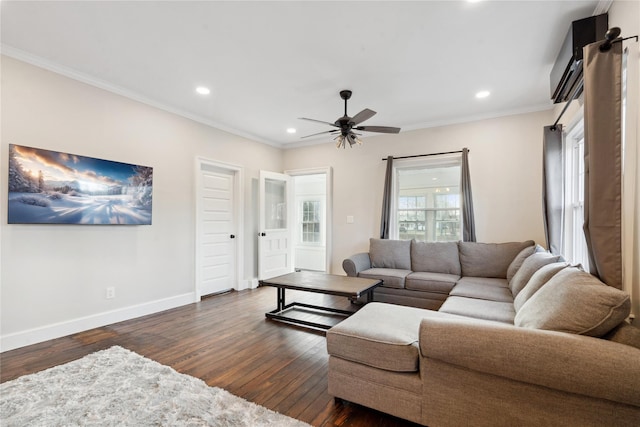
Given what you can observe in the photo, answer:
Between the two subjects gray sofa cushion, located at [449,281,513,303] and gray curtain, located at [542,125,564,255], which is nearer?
gray sofa cushion, located at [449,281,513,303]

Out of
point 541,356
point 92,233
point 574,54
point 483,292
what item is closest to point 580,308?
point 541,356

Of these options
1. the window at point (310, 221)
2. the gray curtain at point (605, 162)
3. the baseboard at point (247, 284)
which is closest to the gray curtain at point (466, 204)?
the gray curtain at point (605, 162)

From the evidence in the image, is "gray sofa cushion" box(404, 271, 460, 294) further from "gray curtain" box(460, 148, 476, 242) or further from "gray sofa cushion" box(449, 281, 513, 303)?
"gray curtain" box(460, 148, 476, 242)

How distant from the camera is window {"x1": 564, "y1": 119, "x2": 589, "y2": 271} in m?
3.15

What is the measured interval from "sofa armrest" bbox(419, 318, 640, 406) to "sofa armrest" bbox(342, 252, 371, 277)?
2568mm

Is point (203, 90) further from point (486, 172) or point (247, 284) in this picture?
point (486, 172)

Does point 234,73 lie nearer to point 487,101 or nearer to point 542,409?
point 487,101

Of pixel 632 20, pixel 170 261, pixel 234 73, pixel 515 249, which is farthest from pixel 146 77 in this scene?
pixel 515 249

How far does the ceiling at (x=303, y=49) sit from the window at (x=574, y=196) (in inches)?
29.5

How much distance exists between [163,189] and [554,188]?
4.85 metres

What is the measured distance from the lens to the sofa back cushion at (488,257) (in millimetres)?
3758

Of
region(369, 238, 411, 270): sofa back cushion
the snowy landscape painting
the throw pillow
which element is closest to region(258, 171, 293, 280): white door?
region(369, 238, 411, 270): sofa back cushion

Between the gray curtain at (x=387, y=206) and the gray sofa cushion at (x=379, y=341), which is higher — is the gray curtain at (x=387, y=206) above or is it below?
above

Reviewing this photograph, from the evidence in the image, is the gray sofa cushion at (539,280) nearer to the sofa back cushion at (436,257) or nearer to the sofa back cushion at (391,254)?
the sofa back cushion at (436,257)
